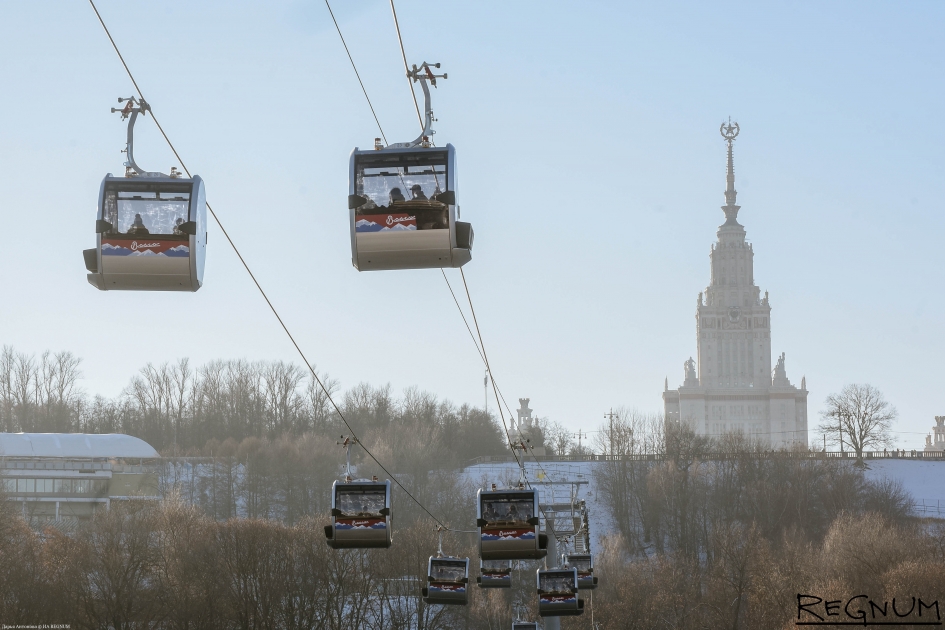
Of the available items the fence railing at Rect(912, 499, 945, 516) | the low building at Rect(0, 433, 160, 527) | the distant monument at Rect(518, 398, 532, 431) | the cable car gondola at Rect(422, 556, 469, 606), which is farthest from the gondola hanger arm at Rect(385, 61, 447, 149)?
the distant monument at Rect(518, 398, 532, 431)

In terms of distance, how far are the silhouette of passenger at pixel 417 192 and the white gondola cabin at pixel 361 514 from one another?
14.9m

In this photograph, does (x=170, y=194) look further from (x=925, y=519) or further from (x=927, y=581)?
(x=925, y=519)

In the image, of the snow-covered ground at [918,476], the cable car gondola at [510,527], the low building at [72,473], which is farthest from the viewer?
the snow-covered ground at [918,476]

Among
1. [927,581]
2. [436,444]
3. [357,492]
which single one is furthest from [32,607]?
[436,444]

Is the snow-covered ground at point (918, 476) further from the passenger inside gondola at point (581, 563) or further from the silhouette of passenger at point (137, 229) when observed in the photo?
the silhouette of passenger at point (137, 229)

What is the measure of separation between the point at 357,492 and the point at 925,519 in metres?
73.2

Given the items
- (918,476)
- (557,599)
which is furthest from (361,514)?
(918,476)

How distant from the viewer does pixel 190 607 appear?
65.5 meters

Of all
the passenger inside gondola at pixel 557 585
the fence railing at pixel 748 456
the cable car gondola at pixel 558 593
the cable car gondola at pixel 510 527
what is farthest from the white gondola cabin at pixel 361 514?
the fence railing at pixel 748 456

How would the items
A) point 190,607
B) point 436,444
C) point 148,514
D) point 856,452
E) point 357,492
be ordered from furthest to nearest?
1. point 856,452
2. point 436,444
3. point 148,514
4. point 190,607
5. point 357,492

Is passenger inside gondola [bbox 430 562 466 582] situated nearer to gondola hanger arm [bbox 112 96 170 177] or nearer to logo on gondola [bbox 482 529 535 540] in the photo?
logo on gondola [bbox 482 529 535 540]

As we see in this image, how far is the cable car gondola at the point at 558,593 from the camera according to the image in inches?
1652

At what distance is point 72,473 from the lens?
323 feet

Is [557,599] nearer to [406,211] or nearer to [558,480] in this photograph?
[406,211]
